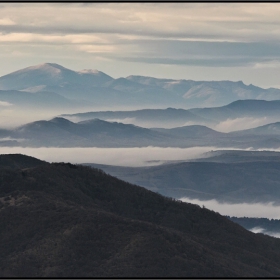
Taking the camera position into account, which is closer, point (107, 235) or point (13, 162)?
point (107, 235)

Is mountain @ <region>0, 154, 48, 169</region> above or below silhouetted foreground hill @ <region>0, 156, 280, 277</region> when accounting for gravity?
above

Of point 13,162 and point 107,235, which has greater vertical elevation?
point 13,162

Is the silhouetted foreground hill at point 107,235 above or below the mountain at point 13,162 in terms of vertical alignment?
below

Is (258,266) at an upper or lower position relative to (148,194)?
lower

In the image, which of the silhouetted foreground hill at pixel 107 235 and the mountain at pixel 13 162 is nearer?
the silhouetted foreground hill at pixel 107 235

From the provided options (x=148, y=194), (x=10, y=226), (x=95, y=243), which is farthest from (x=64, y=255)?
(x=148, y=194)

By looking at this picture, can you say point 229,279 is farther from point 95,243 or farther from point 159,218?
point 159,218

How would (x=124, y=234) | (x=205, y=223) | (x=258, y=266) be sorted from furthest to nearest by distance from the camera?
(x=205, y=223)
(x=258, y=266)
(x=124, y=234)

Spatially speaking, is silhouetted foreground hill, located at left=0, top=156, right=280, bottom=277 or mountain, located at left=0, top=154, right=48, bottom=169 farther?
mountain, located at left=0, top=154, right=48, bottom=169
